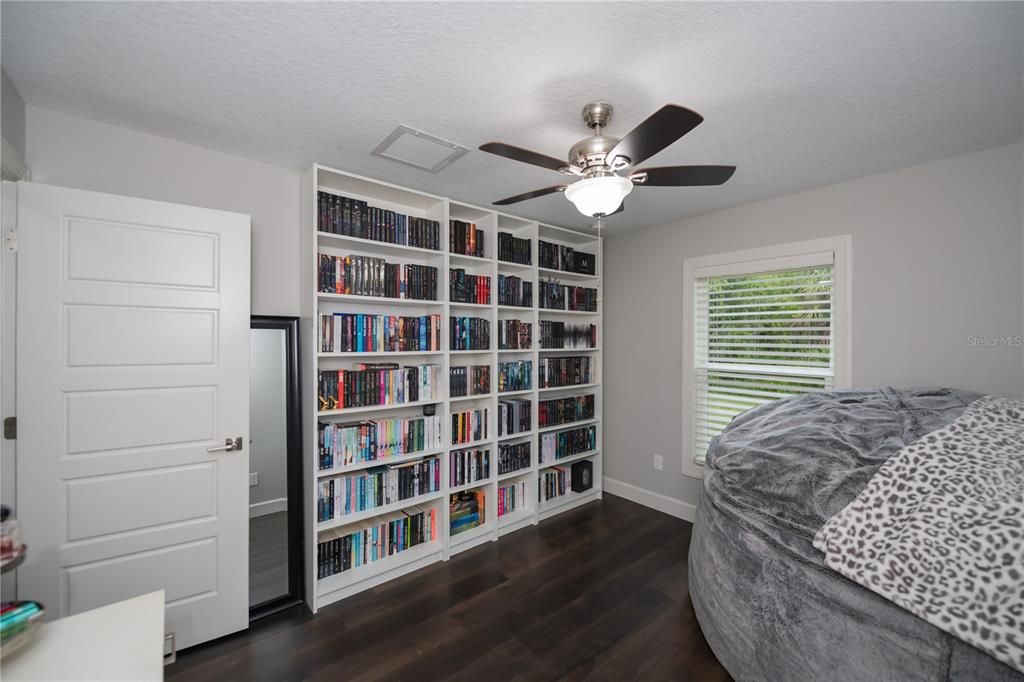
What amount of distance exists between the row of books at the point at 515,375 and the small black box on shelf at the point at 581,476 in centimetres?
92

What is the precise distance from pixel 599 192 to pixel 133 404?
2211 millimetres

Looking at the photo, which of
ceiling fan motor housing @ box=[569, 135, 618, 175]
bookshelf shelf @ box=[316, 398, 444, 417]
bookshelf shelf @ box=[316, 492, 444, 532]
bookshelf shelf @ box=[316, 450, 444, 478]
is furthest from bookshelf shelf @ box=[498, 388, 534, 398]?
ceiling fan motor housing @ box=[569, 135, 618, 175]

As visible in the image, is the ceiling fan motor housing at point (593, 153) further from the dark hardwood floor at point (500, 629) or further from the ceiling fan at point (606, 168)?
the dark hardwood floor at point (500, 629)

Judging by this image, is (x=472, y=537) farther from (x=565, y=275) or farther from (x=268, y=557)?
(x=565, y=275)

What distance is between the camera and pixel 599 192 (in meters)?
1.60

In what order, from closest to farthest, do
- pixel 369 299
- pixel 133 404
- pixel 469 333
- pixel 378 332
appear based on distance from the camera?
pixel 133 404
pixel 369 299
pixel 378 332
pixel 469 333

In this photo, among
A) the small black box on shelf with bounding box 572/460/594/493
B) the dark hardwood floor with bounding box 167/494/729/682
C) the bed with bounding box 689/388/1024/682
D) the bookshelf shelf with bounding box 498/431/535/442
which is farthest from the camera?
the small black box on shelf with bounding box 572/460/594/493

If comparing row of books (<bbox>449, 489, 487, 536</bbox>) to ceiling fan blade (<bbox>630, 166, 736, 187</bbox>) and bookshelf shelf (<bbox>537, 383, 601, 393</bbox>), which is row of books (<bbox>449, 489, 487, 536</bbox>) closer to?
bookshelf shelf (<bbox>537, 383, 601, 393</bbox>)

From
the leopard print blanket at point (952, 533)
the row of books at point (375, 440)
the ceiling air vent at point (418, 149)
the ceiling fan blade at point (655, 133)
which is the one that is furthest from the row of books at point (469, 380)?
the leopard print blanket at point (952, 533)

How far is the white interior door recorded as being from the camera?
173 cm

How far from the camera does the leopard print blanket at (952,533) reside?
1.15 metres

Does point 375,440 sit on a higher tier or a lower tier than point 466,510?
higher

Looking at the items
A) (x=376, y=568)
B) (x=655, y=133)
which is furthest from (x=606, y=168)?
(x=376, y=568)

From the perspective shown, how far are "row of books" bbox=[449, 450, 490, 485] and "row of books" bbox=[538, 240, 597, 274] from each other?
160 centimetres
